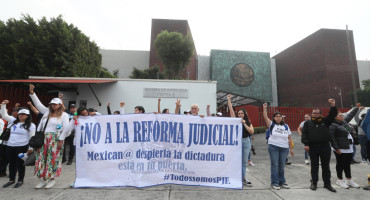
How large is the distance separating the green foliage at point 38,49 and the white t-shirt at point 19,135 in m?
13.2

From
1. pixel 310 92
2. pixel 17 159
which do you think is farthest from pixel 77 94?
pixel 310 92

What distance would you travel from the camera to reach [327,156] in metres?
4.25

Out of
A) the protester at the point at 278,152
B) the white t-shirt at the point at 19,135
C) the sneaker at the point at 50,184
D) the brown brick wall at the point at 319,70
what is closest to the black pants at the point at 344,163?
Result: the protester at the point at 278,152

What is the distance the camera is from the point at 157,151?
4.11 m

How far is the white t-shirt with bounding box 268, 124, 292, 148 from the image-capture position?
423 centimetres

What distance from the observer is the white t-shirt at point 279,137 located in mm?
4234

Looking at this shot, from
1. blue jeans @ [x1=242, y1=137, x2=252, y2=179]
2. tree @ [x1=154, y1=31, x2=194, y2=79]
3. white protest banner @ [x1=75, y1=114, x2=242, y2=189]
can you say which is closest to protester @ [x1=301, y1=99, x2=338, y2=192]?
blue jeans @ [x1=242, y1=137, x2=252, y2=179]

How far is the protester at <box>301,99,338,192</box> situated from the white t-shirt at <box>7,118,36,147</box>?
6.29m

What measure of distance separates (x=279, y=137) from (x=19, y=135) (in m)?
5.78

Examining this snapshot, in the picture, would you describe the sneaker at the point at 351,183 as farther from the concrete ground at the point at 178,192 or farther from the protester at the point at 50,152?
the protester at the point at 50,152

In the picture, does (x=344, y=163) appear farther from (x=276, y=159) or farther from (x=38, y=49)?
(x=38, y=49)

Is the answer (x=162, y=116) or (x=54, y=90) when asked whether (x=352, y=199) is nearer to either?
(x=162, y=116)

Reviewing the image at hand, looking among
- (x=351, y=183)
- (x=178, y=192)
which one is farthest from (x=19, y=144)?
(x=351, y=183)

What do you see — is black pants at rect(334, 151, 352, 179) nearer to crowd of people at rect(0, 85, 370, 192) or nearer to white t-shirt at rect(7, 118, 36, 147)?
crowd of people at rect(0, 85, 370, 192)
